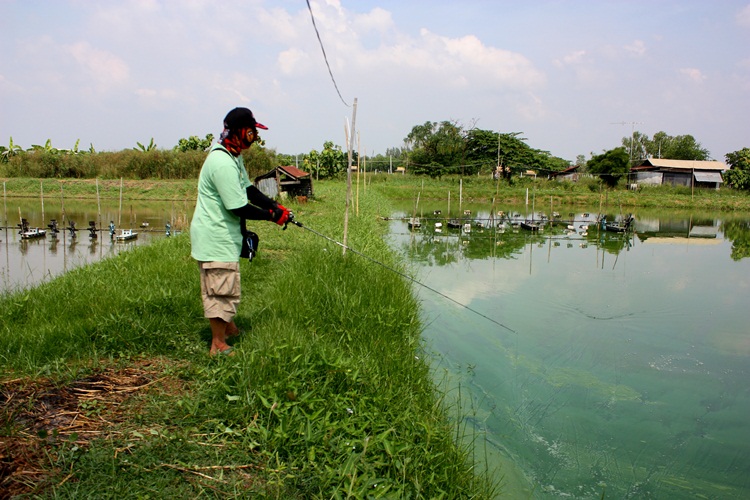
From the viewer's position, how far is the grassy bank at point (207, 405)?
7.39 ft

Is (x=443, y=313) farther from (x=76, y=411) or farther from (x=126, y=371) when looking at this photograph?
(x=76, y=411)

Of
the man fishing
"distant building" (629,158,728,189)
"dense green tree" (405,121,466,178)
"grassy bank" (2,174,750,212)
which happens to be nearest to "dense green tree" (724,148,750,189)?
"distant building" (629,158,728,189)

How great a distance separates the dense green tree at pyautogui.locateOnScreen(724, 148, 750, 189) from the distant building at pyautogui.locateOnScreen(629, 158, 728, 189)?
690 mm

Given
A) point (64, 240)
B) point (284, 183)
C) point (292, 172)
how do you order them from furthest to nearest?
1. point (292, 172)
2. point (284, 183)
3. point (64, 240)

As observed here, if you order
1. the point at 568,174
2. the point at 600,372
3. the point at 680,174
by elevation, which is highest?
the point at 568,174

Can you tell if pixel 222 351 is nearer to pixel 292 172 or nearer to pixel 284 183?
pixel 284 183

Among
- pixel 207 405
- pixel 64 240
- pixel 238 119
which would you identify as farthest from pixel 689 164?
pixel 207 405

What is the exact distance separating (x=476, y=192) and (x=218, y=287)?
1248 inches

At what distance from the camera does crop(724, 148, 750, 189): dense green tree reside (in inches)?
1385

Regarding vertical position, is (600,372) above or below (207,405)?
below

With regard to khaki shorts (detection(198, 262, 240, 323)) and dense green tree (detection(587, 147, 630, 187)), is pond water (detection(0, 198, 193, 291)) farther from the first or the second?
dense green tree (detection(587, 147, 630, 187))

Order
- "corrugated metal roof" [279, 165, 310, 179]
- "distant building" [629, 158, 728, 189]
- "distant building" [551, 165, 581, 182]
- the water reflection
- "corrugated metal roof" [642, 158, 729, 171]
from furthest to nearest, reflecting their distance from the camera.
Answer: "distant building" [551, 165, 581, 182] → "corrugated metal roof" [642, 158, 729, 171] → "distant building" [629, 158, 728, 189] → "corrugated metal roof" [279, 165, 310, 179] → the water reflection

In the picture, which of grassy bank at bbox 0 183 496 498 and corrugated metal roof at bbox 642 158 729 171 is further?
corrugated metal roof at bbox 642 158 729 171

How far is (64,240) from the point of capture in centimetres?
1284
